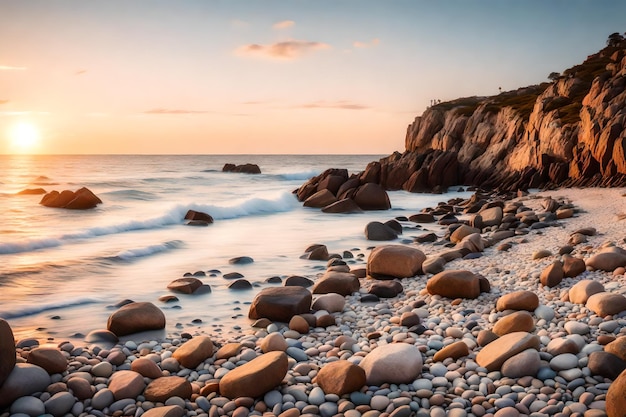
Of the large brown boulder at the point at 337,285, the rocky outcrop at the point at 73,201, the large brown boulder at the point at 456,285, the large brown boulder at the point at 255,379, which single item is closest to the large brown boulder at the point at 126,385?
the large brown boulder at the point at 255,379

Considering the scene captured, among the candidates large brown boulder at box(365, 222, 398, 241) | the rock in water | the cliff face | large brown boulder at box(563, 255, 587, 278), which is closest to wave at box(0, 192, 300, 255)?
large brown boulder at box(365, 222, 398, 241)

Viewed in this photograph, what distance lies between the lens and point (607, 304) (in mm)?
6359

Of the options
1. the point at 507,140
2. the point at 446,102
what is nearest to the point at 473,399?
the point at 507,140

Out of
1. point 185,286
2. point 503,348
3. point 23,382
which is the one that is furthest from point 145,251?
point 503,348

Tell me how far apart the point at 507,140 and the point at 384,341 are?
3587 cm

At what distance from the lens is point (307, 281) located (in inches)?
386

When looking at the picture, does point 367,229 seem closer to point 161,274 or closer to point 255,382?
point 161,274

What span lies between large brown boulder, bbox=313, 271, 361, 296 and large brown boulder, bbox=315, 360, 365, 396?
370 centimetres

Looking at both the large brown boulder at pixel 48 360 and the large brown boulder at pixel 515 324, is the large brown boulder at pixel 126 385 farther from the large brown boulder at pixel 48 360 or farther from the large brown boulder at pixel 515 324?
the large brown boulder at pixel 515 324

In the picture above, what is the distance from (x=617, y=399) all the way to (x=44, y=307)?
8469mm

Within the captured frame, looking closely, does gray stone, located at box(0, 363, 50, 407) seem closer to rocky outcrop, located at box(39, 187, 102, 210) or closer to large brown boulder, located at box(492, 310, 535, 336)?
large brown boulder, located at box(492, 310, 535, 336)

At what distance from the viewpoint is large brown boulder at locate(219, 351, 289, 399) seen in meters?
4.98

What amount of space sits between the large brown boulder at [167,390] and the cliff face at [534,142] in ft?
77.6

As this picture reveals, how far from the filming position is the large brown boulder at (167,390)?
498 cm
